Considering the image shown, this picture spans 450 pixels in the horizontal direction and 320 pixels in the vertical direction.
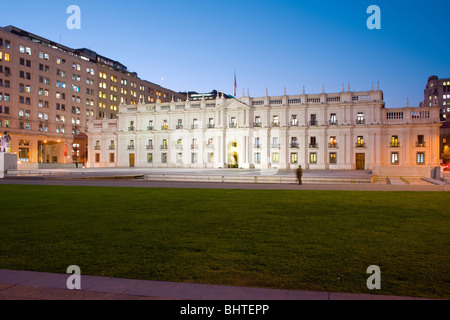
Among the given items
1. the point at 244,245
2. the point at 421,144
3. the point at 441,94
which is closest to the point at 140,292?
the point at 244,245

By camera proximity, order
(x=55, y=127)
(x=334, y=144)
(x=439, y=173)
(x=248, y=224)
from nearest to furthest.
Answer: (x=248, y=224), (x=439, y=173), (x=334, y=144), (x=55, y=127)

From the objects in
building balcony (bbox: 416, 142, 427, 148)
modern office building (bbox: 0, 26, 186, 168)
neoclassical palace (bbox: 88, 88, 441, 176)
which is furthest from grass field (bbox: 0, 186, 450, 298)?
modern office building (bbox: 0, 26, 186, 168)

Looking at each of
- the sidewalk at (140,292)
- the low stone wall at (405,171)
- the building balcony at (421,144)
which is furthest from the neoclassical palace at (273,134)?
the sidewalk at (140,292)

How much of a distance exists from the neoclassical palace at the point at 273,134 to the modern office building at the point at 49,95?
808 cm

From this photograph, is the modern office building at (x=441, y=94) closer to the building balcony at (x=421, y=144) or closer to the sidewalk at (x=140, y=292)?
the building balcony at (x=421, y=144)

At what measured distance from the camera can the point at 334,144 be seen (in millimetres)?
59844

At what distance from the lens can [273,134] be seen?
63312mm

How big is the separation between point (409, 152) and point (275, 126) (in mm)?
23318

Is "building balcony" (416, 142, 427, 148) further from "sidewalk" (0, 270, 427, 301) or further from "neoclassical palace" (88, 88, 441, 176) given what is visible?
"sidewalk" (0, 270, 427, 301)

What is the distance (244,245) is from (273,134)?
57.6 m
